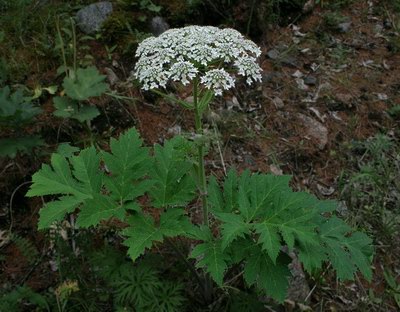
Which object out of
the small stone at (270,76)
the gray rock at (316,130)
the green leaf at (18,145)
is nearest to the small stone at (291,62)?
the small stone at (270,76)

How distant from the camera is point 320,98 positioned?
4355 mm

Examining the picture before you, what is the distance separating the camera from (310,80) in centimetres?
453

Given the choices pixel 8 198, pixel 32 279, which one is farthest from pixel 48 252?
pixel 8 198

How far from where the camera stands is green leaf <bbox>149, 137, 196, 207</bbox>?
91.3 inches

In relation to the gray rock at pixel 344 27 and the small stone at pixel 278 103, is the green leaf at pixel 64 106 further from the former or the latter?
the gray rock at pixel 344 27

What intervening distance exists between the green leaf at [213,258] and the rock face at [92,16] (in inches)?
110

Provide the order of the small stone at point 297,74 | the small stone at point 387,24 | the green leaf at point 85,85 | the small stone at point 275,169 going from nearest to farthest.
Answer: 1. the green leaf at point 85,85
2. the small stone at point 275,169
3. the small stone at point 297,74
4. the small stone at point 387,24

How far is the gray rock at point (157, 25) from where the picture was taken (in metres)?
4.26

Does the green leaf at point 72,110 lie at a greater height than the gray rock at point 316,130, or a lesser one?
greater

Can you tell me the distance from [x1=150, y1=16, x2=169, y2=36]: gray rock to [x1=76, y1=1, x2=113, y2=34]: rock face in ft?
1.44

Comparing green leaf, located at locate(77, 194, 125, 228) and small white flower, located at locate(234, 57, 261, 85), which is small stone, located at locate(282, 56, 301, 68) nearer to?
small white flower, located at locate(234, 57, 261, 85)

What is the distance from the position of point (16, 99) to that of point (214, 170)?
63.6 inches

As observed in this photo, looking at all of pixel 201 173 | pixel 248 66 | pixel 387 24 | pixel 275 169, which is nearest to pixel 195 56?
pixel 248 66

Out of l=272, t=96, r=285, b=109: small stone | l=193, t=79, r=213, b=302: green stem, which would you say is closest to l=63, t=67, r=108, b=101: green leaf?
l=193, t=79, r=213, b=302: green stem
